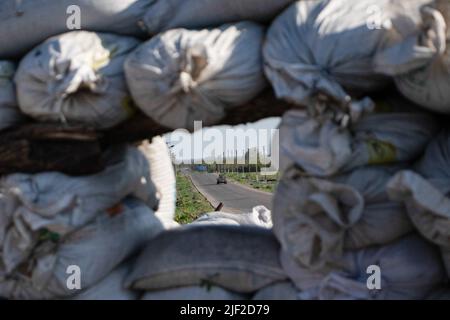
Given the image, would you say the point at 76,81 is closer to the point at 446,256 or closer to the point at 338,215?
the point at 338,215

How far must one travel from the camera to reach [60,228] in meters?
1.41

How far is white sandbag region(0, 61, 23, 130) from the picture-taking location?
1459 millimetres

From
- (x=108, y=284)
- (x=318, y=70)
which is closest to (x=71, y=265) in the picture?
(x=108, y=284)

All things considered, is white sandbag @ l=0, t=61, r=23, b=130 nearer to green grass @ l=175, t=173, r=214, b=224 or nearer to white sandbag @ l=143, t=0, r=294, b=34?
white sandbag @ l=143, t=0, r=294, b=34

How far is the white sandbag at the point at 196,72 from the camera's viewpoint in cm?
129

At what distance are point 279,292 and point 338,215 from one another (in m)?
0.25

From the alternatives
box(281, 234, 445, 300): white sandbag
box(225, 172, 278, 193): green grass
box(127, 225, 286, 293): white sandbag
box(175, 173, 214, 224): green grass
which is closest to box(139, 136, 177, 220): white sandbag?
box(127, 225, 286, 293): white sandbag

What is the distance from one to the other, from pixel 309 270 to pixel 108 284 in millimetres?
485

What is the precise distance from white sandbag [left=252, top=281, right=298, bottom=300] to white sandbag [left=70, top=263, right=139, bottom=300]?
31 centimetres

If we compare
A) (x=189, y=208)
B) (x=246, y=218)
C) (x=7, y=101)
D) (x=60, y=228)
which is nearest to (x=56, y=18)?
(x=7, y=101)

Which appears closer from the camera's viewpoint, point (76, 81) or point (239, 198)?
point (76, 81)

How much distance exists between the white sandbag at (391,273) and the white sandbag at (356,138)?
178 mm
